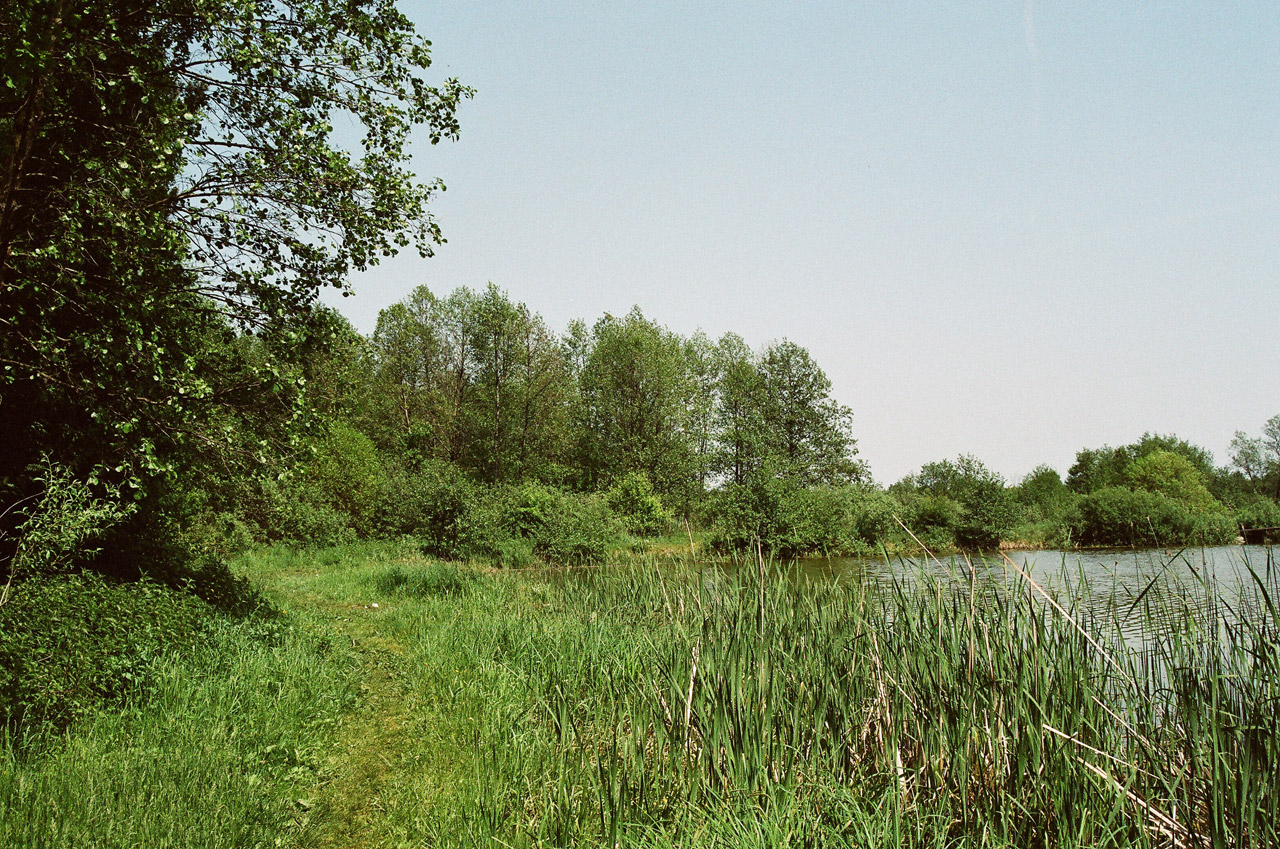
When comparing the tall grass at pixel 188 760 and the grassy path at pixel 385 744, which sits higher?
the tall grass at pixel 188 760

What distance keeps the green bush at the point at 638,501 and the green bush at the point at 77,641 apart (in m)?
26.5

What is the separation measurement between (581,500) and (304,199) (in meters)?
19.3

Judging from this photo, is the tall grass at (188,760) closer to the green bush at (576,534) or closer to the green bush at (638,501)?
the green bush at (576,534)

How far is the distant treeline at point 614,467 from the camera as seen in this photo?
77.2 feet

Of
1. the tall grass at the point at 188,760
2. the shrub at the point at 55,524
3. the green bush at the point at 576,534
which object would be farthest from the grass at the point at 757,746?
the green bush at the point at 576,534

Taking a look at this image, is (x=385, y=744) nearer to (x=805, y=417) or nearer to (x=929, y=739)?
(x=929, y=739)

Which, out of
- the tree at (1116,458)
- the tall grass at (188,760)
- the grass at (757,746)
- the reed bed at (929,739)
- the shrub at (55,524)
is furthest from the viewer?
the tree at (1116,458)

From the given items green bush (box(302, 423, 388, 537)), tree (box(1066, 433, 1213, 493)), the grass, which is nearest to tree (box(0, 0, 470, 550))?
the grass

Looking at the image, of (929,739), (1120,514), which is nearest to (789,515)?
(1120,514)

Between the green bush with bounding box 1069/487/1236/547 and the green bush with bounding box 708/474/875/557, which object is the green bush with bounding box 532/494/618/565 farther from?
the green bush with bounding box 1069/487/1236/547

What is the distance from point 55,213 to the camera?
6.72m

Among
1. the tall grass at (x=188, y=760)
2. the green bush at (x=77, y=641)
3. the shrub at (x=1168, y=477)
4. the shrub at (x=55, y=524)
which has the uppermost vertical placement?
the shrub at (x=1168, y=477)

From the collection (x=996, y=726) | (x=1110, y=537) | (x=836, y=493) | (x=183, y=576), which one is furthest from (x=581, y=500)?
(x=1110, y=537)

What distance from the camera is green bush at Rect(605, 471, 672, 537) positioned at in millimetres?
33656
